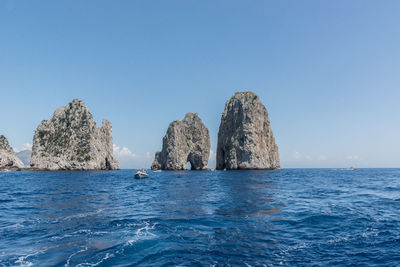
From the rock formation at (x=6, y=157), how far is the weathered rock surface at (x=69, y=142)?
23.1 metres

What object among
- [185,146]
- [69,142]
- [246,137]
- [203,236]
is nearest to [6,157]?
[69,142]

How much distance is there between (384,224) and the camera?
14953mm

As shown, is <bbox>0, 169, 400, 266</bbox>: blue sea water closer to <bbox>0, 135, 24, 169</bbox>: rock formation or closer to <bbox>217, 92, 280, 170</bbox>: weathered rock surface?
<bbox>217, 92, 280, 170</bbox>: weathered rock surface

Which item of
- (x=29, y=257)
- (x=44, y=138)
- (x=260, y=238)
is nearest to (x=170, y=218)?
(x=260, y=238)

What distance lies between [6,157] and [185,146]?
4334 inches

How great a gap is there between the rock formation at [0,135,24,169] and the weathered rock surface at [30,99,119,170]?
23.1 m

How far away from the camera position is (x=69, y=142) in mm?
134000

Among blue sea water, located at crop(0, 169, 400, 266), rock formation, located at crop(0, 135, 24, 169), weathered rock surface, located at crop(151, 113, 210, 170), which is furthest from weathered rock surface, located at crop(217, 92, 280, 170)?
rock formation, located at crop(0, 135, 24, 169)

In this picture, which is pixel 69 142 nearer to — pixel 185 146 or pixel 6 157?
pixel 6 157

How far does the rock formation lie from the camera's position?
5531 inches

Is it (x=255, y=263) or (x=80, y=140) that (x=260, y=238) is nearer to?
(x=255, y=263)

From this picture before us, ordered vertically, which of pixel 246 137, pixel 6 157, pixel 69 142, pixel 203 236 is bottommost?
pixel 203 236

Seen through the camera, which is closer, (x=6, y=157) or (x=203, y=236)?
(x=203, y=236)

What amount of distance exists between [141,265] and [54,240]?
6.47 meters
